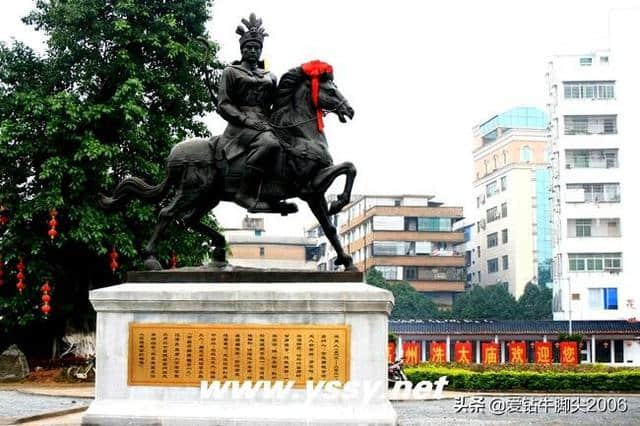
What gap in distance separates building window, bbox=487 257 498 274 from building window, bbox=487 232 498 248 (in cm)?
105

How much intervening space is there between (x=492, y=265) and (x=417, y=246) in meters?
6.44

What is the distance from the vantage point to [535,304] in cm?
5941

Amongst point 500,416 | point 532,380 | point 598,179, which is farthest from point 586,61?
point 500,416

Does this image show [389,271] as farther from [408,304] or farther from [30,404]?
[30,404]

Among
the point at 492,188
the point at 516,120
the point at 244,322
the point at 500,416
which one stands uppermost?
the point at 516,120

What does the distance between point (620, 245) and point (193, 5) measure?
28.4 m

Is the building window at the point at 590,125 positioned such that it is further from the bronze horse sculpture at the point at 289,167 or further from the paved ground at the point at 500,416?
the bronze horse sculpture at the point at 289,167

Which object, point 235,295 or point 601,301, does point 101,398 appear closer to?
point 235,295

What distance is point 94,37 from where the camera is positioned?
2309 centimetres

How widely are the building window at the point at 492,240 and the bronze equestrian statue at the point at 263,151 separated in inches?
Result: 2310

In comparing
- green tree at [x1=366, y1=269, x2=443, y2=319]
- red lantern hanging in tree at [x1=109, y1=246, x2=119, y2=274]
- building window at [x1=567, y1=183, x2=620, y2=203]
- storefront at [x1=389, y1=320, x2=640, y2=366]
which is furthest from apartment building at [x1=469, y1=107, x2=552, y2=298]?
red lantern hanging in tree at [x1=109, y1=246, x2=119, y2=274]

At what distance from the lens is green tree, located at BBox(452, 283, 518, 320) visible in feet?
194

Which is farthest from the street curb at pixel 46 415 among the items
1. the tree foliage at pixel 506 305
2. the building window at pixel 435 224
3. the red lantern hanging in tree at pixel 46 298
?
the building window at pixel 435 224

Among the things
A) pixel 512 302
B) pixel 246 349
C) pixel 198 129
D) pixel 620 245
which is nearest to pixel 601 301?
pixel 620 245
